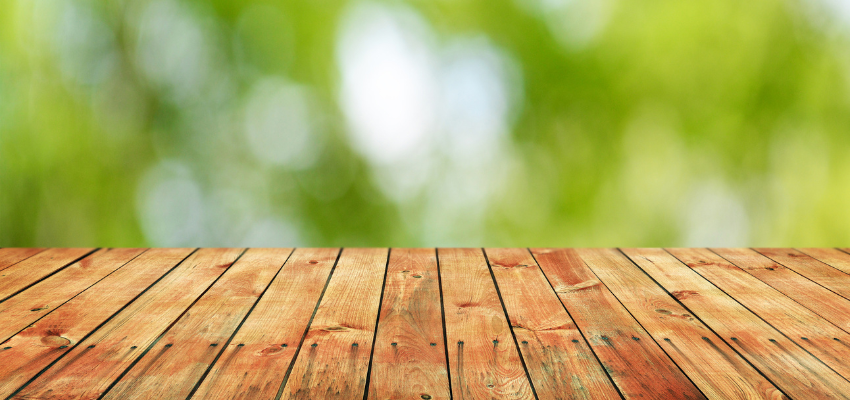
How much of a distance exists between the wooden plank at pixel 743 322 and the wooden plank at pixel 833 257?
330 mm

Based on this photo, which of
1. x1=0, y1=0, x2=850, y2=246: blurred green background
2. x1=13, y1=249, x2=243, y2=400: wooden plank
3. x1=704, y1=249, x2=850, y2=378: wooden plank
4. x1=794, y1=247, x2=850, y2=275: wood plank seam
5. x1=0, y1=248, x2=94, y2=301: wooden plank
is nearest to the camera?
x1=13, y1=249, x2=243, y2=400: wooden plank

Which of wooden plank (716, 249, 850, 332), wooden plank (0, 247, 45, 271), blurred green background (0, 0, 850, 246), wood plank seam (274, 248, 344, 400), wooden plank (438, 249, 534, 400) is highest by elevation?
blurred green background (0, 0, 850, 246)

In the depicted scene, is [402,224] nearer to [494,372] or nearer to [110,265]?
[110,265]

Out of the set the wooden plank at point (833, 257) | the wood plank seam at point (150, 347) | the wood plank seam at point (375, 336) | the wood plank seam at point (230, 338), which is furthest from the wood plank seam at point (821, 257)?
the wood plank seam at point (150, 347)

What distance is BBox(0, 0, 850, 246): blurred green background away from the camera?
7.38 feet

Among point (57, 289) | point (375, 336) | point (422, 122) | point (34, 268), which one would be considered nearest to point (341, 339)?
point (375, 336)

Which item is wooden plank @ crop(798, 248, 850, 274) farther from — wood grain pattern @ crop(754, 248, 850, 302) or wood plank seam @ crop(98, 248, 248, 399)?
wood plank seam @ crop(98, 248, 248, 399)

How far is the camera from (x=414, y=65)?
7.48 feet

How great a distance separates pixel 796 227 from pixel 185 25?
218cm

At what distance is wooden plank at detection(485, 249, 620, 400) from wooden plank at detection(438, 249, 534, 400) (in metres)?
0.03

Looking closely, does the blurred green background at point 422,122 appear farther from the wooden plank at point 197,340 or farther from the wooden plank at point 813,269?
the wooden plank at point 197,340

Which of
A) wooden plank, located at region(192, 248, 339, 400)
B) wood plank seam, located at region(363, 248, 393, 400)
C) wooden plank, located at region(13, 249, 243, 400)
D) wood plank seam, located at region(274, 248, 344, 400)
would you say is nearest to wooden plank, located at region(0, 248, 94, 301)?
wooden plank, located at region(13, 249, 243, 400)

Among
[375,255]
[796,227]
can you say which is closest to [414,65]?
[375,255]

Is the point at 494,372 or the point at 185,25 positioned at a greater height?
the point at 185,25
